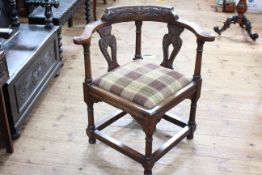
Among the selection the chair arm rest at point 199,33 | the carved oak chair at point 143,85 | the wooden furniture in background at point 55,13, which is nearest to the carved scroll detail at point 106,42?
the carved oak chair at point 143,85

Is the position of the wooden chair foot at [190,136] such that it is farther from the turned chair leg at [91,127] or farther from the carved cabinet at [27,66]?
the carved cabinet at [27,66]

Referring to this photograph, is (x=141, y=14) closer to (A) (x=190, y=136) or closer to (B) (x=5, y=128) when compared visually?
(A) (x=190, y=136)

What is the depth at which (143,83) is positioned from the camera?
6.17 feet

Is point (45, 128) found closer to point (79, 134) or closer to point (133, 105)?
point (79, 134)

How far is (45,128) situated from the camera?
232 centimetres

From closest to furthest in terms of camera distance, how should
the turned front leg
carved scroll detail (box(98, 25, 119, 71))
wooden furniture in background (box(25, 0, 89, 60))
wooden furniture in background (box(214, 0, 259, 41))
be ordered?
the turned front leg, carved scroll detail (box(98, 25, 119, 71)), wooden furniture in background (box(25, 0, 89, 60)), wooden furniture in background (box(214, 0, 259, 41))

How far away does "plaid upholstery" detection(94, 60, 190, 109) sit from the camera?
70.9 inches

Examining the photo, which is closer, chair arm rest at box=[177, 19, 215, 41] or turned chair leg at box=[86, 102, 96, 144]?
chair arm rest at box=[177, 19, 215, 41]

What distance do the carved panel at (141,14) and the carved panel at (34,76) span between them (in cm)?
68

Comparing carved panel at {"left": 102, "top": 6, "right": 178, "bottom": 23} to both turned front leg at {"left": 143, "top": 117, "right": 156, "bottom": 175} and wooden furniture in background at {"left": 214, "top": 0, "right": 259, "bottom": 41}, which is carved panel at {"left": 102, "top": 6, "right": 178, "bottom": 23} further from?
wooden furniture in background at {"left": 214, "top": 0, "right": 259, "bottom": 41}

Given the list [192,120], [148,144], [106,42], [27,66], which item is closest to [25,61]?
[27,66]

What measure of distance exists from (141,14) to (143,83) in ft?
1.49

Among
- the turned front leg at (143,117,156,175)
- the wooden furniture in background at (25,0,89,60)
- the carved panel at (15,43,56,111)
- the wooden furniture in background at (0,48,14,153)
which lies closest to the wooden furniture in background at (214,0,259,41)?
the wooden furniture in background at (25,0,89,60)

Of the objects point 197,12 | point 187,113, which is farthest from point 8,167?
point 197,12
